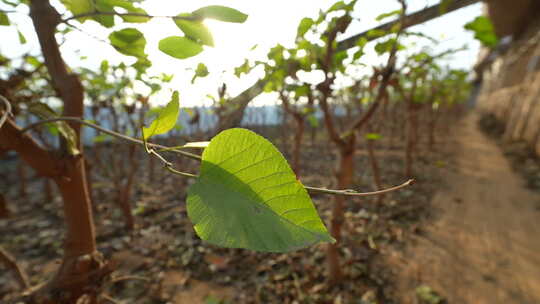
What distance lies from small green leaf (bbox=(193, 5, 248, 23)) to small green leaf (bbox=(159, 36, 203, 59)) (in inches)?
2.5

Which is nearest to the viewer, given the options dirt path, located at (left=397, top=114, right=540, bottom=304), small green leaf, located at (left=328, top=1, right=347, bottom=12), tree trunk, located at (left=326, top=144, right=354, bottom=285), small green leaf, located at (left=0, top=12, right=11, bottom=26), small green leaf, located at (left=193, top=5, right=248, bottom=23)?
small green leaf, located at (left=193, top=5, right=248, bottom=23)

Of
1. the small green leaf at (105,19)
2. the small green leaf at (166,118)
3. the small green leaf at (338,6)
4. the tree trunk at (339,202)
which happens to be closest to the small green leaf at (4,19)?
the small green leaf at (105,19)

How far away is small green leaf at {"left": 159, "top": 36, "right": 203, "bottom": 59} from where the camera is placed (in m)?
0.49

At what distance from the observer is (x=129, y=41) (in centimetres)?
56

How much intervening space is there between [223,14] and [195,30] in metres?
0.07

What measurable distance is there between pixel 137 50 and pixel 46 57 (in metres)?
0.22

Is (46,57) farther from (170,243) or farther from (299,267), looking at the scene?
(170,243)

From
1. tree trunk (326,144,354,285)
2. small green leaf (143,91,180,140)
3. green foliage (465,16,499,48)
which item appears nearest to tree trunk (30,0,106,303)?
small green leaf (143,91,180,140)

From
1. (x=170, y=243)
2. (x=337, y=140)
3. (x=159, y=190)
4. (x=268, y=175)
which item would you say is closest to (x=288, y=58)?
(x=337, y=140)

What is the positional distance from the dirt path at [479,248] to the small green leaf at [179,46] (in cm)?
A: 211

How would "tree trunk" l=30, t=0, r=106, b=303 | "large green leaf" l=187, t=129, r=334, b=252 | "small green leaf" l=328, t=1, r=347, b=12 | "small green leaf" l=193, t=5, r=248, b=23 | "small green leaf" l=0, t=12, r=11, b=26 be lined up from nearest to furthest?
"large green leaf" l=187, t=129, r=334, b=252
"small green leaf" l=193, t=5, r=248, b=23
"small green leaf" l=0, t=12, r=11, b=26
"tree trunk" l=30, t=0, r=106, b=303
"small green leaf" l=328, t=1, r=347, b=12

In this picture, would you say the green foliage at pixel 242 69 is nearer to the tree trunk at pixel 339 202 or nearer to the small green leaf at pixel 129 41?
the small green leaf at pixel 129 41

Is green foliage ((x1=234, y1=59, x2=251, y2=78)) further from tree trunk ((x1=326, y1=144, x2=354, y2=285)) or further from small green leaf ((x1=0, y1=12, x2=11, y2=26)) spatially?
tree trunk ((x1=326, y1=144, x2=354, y2=285))

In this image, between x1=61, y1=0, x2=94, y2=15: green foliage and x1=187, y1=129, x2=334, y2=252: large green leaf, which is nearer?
x1=187, y1=129, x2=334, y2=252: large green leaf
